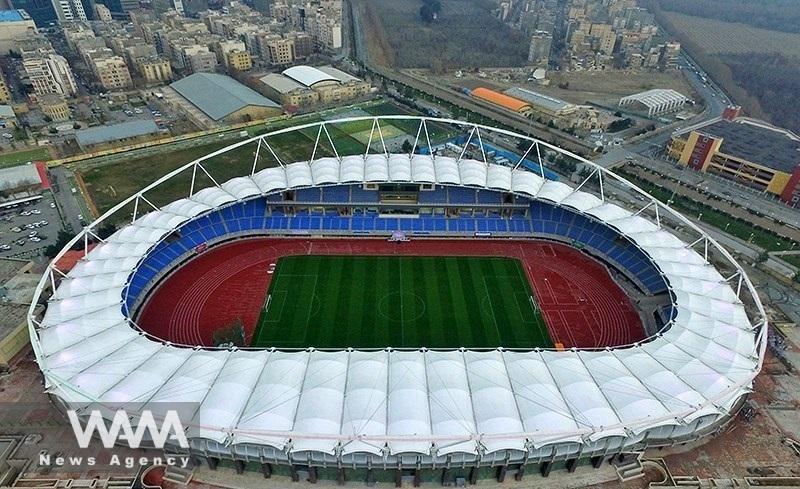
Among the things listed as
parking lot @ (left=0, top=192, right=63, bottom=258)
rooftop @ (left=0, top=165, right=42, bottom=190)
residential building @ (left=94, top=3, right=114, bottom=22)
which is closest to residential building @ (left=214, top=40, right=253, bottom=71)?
residential building @ (left=94, top=3, right=114, bottom=22)

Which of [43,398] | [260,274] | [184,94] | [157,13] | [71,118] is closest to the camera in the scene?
[43,398]

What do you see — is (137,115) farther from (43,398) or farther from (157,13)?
(157,13)

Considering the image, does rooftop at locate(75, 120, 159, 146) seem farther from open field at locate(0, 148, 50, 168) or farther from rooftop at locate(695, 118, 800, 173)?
rooftop at locate(695, 118, 800, 173)

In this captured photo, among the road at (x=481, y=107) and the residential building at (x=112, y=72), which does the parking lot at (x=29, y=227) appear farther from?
the road at (x=481, y=107)

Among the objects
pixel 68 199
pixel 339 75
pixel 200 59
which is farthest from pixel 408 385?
pixel 200 59

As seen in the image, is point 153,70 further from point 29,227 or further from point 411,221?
point 411,221

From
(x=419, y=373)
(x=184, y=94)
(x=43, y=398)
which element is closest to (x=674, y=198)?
(x=419, y=373)

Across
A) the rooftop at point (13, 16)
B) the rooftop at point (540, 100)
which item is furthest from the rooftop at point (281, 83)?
the rooftop at point (13, 16)
